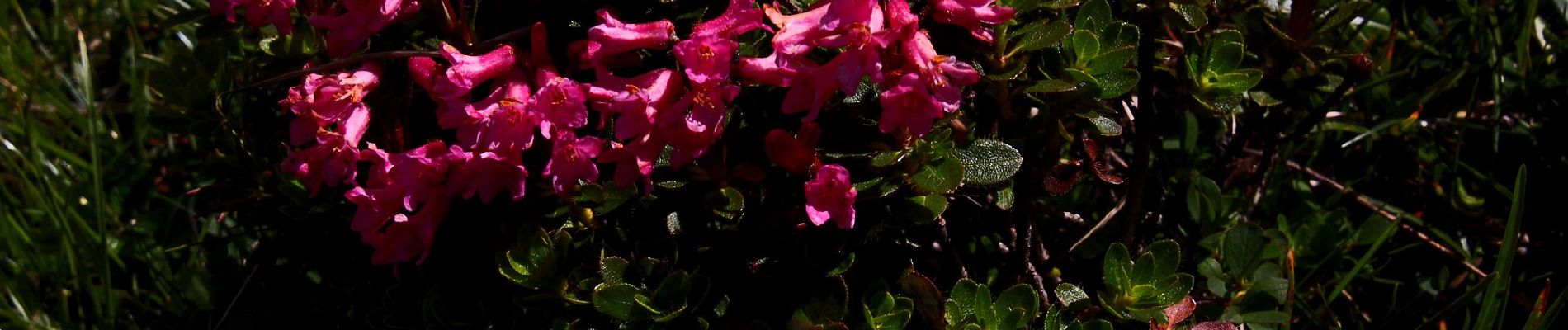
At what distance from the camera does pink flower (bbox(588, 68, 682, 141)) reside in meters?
1.48

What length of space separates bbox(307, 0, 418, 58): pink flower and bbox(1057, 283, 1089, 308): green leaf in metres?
1.04

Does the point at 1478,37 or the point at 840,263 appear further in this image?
the point at 1478,37

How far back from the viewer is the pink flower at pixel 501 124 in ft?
4.99

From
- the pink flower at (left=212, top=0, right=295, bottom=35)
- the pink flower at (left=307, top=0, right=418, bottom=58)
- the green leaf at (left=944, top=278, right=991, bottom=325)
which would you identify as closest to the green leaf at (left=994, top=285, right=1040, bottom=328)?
the green leaf at (left=944, top=278, right=991, bottom=325)

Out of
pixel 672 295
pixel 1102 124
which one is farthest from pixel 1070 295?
pixel 672 295

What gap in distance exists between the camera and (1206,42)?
1896 mm

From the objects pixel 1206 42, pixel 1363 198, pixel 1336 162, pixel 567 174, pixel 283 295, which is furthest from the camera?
pixel 1336 162

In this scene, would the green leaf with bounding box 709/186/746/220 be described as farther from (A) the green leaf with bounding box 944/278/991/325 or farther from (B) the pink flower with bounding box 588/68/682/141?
(A) the green leaf with bounding box 944/278/991/325

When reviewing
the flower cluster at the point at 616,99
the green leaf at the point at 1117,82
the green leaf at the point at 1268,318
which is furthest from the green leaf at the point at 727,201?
the green leaf at the point at 1268,318

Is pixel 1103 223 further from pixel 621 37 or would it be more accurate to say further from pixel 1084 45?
pixel 621 37

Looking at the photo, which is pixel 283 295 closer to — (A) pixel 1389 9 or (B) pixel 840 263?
(B) pixel 840 263

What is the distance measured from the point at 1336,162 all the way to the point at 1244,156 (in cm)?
51

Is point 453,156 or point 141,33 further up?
point 453,156

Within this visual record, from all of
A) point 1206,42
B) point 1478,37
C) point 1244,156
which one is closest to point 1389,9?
point 1478,37
